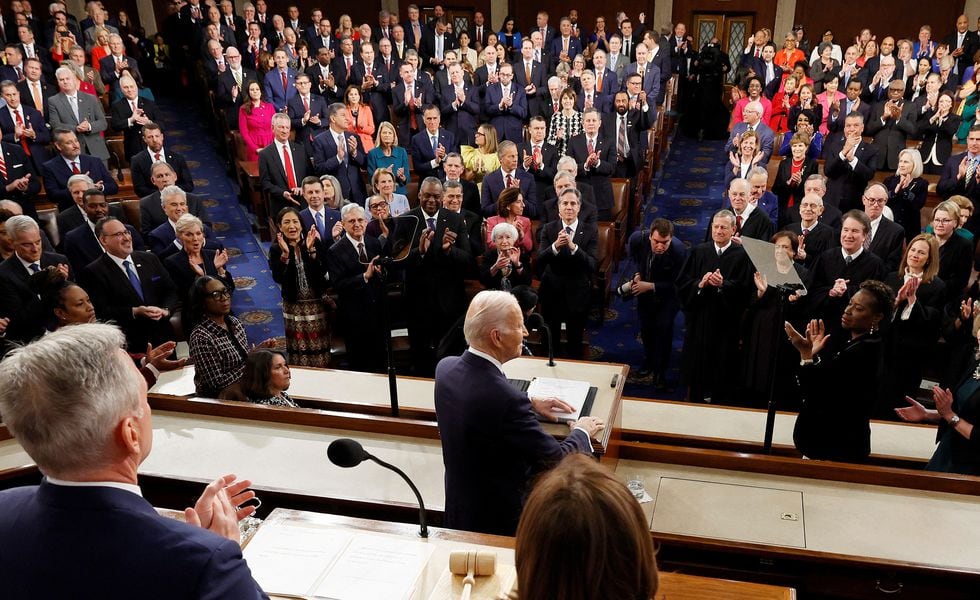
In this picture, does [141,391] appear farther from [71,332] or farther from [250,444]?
[250,444]

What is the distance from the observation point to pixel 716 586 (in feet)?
6.52

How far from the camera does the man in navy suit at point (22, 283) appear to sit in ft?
15.2

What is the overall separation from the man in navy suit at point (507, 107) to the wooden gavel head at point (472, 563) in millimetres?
6850

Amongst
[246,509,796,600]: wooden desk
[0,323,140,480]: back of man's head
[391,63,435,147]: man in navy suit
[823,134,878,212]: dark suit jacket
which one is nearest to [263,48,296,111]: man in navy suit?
[391,63,435,147]: man in navy suit

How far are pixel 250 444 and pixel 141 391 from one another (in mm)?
1788

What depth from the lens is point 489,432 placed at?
7.73ft

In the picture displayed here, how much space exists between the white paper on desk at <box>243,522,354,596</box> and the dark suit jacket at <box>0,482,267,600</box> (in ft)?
2.22

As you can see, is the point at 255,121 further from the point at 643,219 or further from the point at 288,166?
the point at 643,219

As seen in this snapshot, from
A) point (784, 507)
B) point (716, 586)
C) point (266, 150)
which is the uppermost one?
point (266, 150)

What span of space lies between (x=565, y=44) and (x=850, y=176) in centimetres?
577

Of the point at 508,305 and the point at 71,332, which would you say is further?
the point at 508,305

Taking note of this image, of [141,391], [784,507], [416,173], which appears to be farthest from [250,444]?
[416,173]

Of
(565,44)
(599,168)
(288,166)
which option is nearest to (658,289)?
(599,168)

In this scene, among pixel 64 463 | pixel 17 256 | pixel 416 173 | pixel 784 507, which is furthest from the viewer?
pixel 416 173
